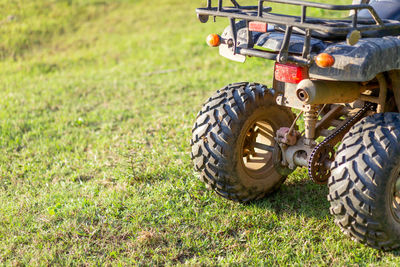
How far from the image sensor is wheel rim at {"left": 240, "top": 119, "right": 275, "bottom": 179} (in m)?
4.42

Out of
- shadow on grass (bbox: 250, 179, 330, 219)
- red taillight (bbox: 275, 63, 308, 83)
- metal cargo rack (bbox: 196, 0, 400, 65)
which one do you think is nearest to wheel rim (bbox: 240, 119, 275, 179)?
shadow on grass (bbox: 250, 179, 330, 219)

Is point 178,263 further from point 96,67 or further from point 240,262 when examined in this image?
point 96,67

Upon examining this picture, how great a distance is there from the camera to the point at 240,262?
3.63 m

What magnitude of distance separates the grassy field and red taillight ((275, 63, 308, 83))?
47.9 inches

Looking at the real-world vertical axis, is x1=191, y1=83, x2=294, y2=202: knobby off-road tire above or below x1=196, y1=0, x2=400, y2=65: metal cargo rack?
below

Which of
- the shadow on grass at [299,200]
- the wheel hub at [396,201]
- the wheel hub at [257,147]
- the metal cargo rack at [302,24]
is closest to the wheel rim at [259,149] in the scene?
the wheel hub at [257,147]

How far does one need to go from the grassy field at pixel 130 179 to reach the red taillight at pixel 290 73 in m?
1.22

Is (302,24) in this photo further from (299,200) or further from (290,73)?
(299,200)

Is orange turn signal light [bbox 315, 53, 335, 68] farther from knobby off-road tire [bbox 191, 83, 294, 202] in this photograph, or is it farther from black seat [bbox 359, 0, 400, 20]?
black seat [bbox 359, 0, 400, 20]

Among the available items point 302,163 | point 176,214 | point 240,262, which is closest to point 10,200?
point 176,214

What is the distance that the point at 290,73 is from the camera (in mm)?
3592

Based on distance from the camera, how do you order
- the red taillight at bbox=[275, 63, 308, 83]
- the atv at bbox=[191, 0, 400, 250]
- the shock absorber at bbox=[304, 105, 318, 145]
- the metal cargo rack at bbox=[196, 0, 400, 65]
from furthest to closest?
the shock absorber at bbox=[304, 105, 318, 145] → the red taillight at bbox=[275, 63, 308, 83] → the atv at bbox=[191, 0, 400, 250] → the metal cargo rack at bbox=[196, 0, 400, 65]

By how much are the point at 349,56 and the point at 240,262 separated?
162 cm

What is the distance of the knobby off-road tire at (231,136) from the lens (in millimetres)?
4027
